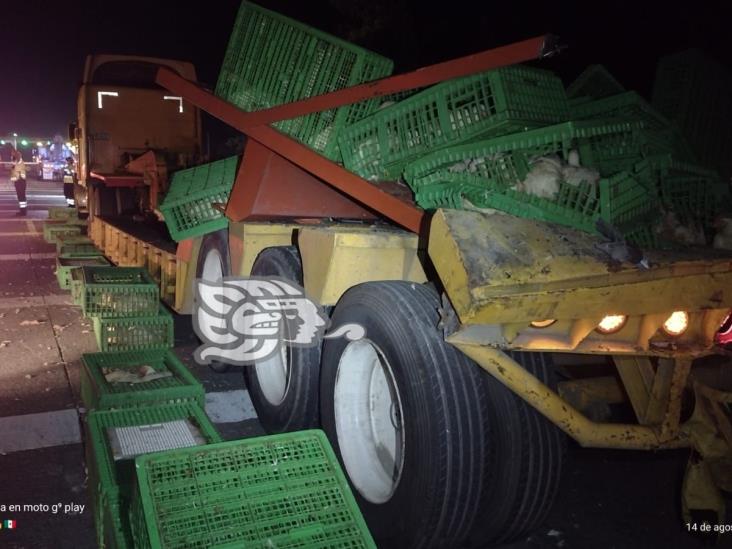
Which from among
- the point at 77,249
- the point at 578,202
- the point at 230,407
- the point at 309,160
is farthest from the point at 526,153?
the point at 77,249

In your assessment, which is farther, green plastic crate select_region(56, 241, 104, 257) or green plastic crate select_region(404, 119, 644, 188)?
green plastic crate select_region(56, 241, 104, 257)

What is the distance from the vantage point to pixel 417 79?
3311 millimetres

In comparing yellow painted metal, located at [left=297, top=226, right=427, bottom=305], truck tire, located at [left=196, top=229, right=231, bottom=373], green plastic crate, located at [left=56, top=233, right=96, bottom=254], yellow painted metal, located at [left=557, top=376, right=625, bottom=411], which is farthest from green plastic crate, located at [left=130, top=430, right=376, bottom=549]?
green plastic crate, located at [left=56, top=233, right=96, bottom=254]

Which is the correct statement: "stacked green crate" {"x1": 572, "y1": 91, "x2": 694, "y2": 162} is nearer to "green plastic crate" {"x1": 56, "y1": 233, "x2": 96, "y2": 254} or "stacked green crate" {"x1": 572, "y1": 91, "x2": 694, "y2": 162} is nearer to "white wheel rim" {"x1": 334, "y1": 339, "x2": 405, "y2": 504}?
"white wheel rim" {"x1": 334, "y1": 339, "x2": 405, "y2": 504}

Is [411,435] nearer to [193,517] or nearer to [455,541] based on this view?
[455,541]

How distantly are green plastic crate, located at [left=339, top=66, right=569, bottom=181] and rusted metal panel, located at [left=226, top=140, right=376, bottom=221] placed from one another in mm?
1063

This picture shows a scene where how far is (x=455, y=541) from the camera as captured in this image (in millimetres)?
2770

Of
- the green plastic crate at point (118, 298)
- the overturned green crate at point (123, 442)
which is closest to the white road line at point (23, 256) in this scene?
the green plastic crate at point (118, 298)

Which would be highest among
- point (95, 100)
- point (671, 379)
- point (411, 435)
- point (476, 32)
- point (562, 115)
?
point (476, 32)

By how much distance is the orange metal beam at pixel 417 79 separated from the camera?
110 inches

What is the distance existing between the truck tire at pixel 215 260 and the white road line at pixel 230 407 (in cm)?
47

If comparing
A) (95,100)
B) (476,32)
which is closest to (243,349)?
(95,100)

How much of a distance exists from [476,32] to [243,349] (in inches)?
419

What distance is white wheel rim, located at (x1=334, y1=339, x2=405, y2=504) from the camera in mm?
3404
